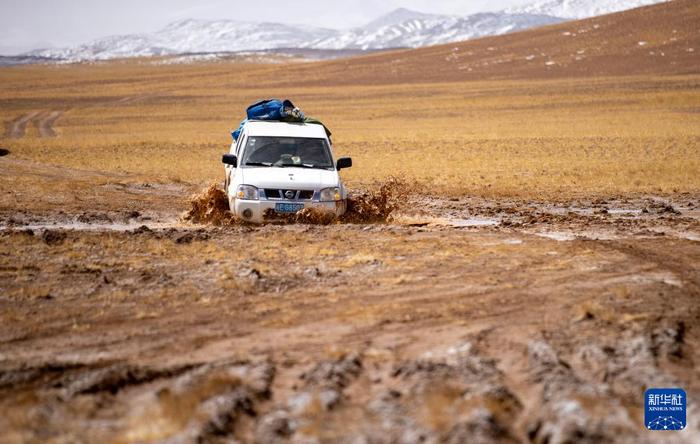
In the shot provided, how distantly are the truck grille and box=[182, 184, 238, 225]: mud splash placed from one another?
138 cm

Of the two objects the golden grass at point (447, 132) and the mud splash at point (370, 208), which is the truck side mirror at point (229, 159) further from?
the golden grass at point (447, 132)

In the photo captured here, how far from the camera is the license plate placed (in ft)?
39.7

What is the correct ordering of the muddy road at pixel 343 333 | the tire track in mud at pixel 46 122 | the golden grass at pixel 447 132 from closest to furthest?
the muddy road at pixel 343 333 < the golden grass at pixel 447 132 < the tire track in mud at pixel 46 122

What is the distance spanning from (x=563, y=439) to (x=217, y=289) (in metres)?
4.50

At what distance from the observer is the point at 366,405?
16.8ft

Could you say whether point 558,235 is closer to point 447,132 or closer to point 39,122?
point 447,132

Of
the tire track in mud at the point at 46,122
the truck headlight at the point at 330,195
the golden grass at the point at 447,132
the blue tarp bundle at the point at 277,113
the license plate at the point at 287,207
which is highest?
the blue tarp bundle at the point at 277,113

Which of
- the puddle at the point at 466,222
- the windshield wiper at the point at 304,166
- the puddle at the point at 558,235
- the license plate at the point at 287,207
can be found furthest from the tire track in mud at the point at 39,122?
the puddle at the point at 558,235

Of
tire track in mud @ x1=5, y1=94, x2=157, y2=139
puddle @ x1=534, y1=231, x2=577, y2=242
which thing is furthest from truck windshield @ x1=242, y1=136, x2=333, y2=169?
tire track in mud @ x1=5, y1=94, x2=157, y2=139

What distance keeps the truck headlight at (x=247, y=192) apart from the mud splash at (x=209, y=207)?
1195mm

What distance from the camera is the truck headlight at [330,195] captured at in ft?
40.2

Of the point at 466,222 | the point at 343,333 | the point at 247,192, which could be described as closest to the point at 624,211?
the point at 466,222

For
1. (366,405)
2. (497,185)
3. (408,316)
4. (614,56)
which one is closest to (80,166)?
(497,185)

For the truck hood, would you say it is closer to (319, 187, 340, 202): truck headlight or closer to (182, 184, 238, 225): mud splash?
(319, 187, 340, 202): truck headlight
